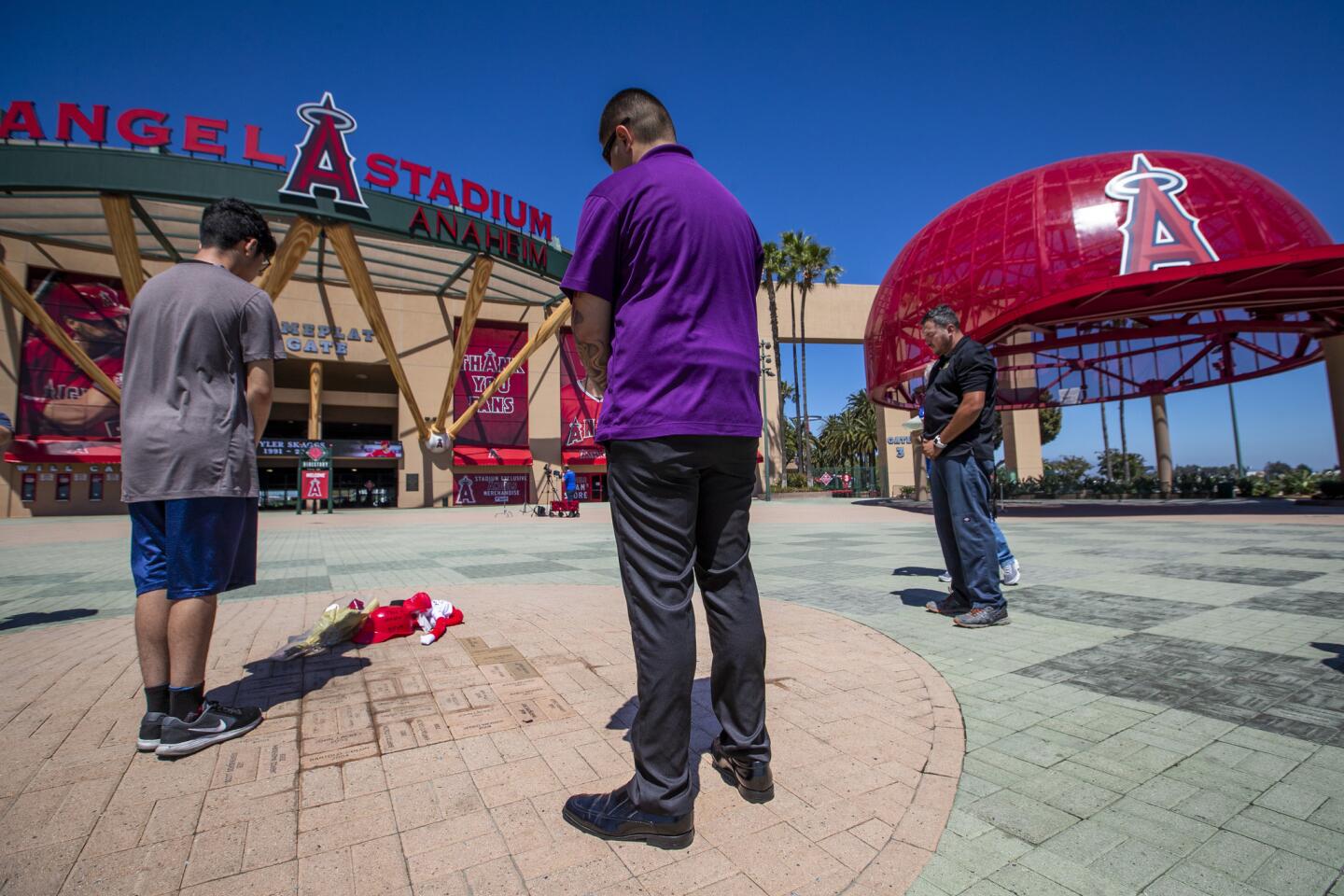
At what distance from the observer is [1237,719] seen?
218 cm

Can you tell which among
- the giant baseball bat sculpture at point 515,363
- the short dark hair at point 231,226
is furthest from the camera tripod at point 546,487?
the short dark hair at point 231,226

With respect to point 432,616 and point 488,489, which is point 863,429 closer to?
point 488,489

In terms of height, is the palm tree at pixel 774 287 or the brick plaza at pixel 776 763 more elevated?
the palm tree at pixel 774 287

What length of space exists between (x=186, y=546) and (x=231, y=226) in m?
1.30

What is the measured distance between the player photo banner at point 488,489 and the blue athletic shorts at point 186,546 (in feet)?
107

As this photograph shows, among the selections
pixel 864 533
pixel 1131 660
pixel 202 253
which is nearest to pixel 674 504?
pixel 202 253

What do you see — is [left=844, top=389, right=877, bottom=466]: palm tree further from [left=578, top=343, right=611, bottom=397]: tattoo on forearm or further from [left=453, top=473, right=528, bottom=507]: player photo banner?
[left=578, top=343, right=611, bottom=397]: tattoo on forearm

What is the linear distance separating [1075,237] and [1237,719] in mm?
17277

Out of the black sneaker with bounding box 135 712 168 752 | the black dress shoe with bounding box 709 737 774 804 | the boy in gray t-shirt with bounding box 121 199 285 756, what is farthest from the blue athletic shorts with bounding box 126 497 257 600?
the black dress shoe with bounding box 709 737 774 804

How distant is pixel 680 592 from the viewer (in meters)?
1.57

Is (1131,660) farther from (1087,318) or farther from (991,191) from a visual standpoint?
(991,191)

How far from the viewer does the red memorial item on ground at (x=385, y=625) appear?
3.52m

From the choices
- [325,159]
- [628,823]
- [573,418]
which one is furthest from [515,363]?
[628,823]

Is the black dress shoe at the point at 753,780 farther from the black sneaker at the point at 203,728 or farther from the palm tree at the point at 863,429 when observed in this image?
the palm tree at the point at 863,429
